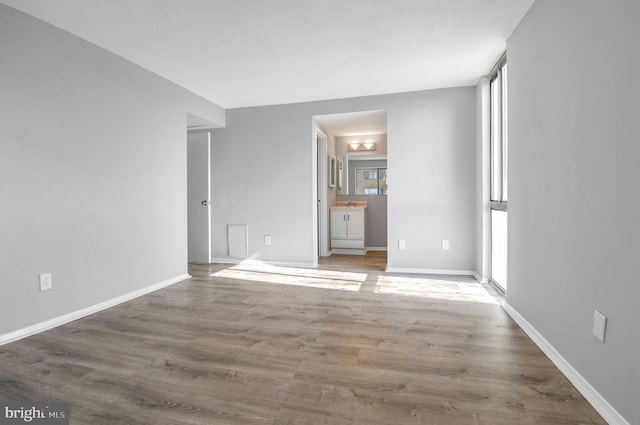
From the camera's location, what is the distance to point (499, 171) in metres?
3.59

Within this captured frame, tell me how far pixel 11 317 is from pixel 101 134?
165cm

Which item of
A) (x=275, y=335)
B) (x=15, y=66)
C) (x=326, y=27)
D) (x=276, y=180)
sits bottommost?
(x=275, y=335)

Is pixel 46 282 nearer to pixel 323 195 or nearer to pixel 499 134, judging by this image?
pixel 323 195

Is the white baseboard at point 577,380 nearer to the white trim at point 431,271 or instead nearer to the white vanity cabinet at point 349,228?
the white trim at point 431,271

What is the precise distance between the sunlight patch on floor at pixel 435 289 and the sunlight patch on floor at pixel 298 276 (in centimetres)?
33

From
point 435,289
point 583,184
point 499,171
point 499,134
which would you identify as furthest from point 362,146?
point 583,184

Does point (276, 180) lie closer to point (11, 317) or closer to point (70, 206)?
point (70, 206)

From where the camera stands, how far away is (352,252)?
629cm

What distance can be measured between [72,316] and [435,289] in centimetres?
347

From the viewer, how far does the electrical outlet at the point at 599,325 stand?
1539mm

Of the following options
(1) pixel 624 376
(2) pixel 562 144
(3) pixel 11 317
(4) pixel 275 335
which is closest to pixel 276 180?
(4) pixel 275 335

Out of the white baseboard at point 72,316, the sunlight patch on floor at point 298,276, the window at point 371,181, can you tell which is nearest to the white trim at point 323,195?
the window at point 371,181

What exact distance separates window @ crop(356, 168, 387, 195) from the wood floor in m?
3.57

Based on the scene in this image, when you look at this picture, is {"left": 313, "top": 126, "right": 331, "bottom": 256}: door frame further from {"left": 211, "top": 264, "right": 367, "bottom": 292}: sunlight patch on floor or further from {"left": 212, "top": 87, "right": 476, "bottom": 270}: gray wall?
{"left": 211, "top": 264, "right": 367, "bottom": 292}: sunlight patch on floor
